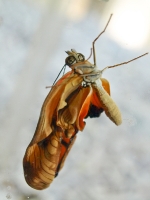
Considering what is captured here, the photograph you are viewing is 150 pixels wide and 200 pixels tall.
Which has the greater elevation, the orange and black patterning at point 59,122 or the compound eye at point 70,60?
the compound eye at point 70,60

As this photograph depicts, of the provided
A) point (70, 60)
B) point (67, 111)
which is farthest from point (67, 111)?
point (70, 60)

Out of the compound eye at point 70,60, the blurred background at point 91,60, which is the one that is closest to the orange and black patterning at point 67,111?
the compound eye at point 70,60

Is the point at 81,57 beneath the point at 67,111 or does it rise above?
above

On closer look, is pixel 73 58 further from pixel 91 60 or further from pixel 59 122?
pixel 59 122

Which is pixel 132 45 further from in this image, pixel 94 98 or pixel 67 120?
pixel 67 120

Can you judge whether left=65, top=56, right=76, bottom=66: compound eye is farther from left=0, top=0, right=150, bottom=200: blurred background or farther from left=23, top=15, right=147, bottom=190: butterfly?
left=0, top=0, right=150, bottom=200: blurred background

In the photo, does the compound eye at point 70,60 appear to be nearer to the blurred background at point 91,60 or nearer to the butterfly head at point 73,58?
the butterfly head at point 73,58
